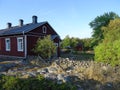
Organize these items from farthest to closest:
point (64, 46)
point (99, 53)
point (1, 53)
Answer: point (64, 46) < point (1, 53) < point (99, 53)

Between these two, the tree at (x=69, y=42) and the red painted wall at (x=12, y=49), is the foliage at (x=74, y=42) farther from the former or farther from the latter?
the red painted wall at (x=12, y=49)

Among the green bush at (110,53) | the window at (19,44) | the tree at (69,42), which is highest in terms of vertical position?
the tree at (69,42)

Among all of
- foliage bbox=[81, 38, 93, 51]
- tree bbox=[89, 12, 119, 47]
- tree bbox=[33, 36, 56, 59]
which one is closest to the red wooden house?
tree bbox=[33, 36, 56, 59]

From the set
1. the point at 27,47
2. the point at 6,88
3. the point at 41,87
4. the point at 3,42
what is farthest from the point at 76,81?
the point at 3,42

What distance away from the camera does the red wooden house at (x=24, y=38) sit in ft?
88.8

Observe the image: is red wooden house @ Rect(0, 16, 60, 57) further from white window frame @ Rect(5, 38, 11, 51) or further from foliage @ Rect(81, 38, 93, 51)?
foliage @ Rect(81, 38, 93, 51)

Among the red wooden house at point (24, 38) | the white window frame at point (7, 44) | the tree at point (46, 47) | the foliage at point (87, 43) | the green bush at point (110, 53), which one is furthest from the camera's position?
the foliage at point (87, 43)

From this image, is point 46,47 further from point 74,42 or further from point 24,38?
point 74,42

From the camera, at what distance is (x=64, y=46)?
52312mm

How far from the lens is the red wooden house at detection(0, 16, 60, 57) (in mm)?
27078

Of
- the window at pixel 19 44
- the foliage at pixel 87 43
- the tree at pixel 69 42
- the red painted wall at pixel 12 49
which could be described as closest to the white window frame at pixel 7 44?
the red painted wall at pixel 12 49

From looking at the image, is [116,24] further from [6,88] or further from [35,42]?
[6,88]

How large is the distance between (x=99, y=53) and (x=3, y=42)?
18019mm

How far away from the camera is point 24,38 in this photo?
27.0 meters
